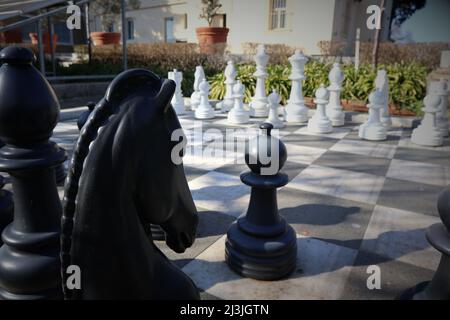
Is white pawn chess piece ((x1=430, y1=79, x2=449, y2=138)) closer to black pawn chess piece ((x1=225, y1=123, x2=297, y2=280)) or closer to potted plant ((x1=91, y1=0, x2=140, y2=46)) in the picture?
black pawn chess piece ((x1=225, y1=123, x2=297, y2=280))

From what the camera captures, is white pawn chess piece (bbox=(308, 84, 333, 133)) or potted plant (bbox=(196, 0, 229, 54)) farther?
potted plant (bbox=(196, 0, 229, 54))

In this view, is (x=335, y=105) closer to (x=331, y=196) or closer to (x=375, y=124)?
(x=375, y=124)

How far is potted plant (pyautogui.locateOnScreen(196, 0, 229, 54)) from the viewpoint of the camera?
10.5 metres

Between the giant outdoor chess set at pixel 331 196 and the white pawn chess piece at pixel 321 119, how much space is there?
A: 0.01 metres

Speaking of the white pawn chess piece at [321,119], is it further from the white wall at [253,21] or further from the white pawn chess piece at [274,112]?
the white wall at [253,21]

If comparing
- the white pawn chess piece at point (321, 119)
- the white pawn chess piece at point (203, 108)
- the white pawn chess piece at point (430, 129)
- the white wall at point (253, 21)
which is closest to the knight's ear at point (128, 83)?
the white pawn chess piece at point (321, 119)

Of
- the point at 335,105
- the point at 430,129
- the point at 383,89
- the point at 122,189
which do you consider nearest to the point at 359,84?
the point at 335,105

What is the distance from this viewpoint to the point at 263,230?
167cm

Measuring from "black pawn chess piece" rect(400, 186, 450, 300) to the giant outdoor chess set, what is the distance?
0.28 meters

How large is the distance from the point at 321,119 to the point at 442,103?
1.49 meters

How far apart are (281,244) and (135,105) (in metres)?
1.08

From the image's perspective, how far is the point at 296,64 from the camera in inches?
201

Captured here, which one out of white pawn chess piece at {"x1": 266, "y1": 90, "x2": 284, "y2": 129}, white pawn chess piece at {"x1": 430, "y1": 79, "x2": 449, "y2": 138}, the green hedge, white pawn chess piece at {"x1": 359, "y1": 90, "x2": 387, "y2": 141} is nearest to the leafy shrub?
the green hedge
